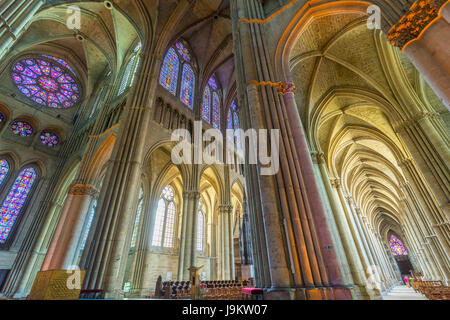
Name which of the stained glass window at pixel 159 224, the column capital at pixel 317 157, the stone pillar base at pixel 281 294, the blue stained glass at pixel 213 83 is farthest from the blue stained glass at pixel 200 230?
the stone pillar base at pixel 281 294

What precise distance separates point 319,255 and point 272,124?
307cm

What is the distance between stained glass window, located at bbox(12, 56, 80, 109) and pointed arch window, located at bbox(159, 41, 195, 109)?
8.82 metres

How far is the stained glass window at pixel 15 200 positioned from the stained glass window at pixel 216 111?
1260cm

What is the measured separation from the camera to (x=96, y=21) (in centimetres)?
1437

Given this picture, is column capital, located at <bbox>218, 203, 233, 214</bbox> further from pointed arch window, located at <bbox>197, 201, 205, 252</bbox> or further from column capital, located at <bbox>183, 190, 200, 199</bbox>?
pointed arch window, located at <bbox>197, 201, 205, 252</bbox>

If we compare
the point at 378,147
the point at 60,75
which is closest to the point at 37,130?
the point at 60,75

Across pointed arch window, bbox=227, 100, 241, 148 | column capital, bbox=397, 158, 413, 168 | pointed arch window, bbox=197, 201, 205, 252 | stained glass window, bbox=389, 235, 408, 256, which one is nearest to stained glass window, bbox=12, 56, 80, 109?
pointed arch window, bbox=227, 100, 241, 148

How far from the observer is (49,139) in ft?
48.9

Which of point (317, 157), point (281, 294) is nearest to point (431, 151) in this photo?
point (317, 157)

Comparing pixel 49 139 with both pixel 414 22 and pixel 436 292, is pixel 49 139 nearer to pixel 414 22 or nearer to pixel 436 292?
pixel 414 22

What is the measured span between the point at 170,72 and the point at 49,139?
10.0 metres

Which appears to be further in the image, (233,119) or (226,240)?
(233,119)

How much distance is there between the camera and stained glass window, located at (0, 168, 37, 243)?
11758mm
